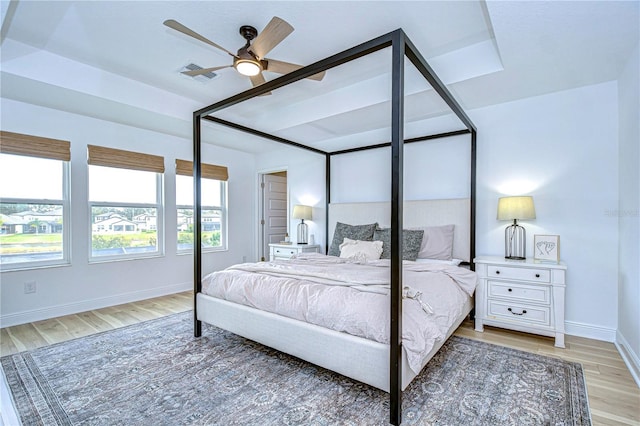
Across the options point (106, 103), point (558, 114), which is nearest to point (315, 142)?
point (106, 103)

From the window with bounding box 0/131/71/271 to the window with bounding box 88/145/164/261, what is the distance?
297 millimetres

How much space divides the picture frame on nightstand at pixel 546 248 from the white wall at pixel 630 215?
1.51ft

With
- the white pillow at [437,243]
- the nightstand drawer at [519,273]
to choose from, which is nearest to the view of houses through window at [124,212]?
the white pillow at [437,243]

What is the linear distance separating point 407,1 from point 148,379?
321 cm

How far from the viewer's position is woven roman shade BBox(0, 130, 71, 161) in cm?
326

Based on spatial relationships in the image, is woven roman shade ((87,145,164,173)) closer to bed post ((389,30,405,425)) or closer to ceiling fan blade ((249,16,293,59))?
ceiling fan blade ((249,16,293,59))

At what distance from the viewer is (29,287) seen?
344cm

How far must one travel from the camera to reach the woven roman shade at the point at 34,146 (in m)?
3.26

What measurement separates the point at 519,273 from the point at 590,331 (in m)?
0.91

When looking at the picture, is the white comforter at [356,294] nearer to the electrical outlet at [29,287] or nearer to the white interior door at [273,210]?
the electrical outlet at [29,287]

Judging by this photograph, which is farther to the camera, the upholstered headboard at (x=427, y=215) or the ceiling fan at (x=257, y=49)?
the upholstered headboard at (x=427, y=215)

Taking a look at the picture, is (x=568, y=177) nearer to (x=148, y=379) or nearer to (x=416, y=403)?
(x=416, y=403)

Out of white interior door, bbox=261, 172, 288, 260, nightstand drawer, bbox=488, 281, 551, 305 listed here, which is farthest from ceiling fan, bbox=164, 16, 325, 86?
white interior door, bbox=261, 172, 288, 260

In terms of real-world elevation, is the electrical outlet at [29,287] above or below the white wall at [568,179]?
below
